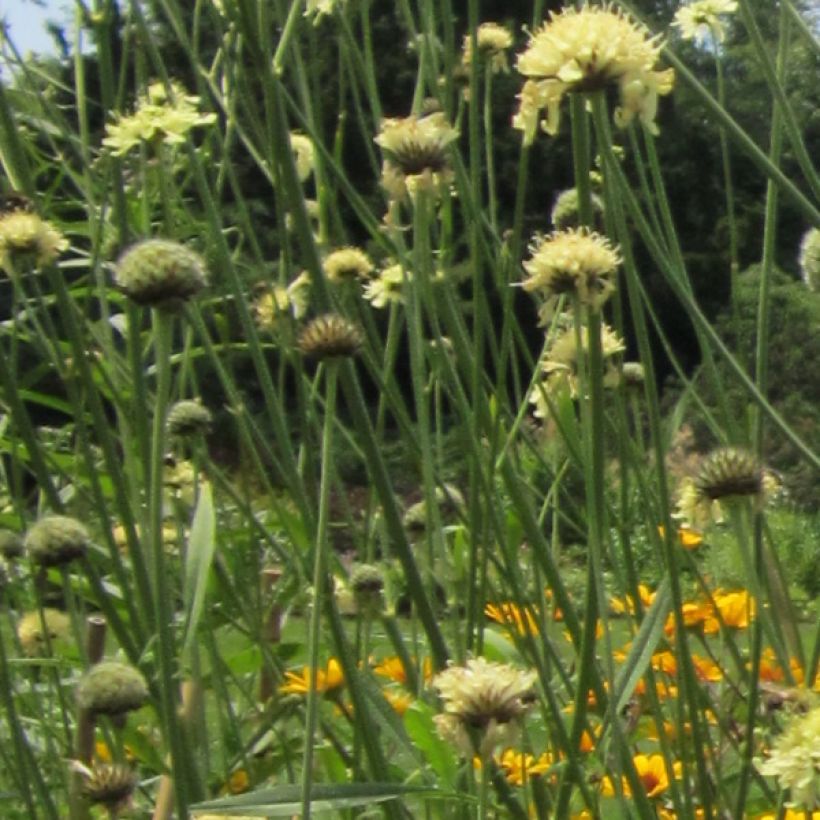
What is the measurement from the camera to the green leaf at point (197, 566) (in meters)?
0.71

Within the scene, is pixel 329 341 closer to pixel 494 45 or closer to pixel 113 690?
pixel 113 690

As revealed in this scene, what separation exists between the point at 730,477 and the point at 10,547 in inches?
21.8

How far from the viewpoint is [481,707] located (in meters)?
0.67

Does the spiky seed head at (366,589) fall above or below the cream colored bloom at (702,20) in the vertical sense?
below

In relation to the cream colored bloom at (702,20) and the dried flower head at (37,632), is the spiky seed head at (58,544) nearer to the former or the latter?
the dried flower head at (37,632)

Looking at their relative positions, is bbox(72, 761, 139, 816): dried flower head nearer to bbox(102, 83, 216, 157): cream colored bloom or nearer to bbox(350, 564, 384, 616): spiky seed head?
bbox(350, 564, 384, 616): spiky seed head

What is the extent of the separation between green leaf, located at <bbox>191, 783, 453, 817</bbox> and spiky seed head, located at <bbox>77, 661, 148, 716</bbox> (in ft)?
0.35

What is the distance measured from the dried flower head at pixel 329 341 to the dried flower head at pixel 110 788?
224 mm

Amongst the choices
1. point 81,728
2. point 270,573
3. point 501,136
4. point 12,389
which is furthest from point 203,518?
point 501,136

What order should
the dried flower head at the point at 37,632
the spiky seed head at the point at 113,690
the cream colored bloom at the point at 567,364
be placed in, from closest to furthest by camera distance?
the spiky seed head at the point at 113,690 < the cream colored bloom at the point at 567,364 < the dried flower head at the point at 37,632

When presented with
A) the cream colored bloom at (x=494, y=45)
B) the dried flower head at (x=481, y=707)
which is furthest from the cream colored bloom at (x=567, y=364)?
the cream colored bloom at (x=494, y=45)

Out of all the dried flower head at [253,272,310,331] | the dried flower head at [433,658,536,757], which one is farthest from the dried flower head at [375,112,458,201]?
the dried flower head at [433,658,536,757]

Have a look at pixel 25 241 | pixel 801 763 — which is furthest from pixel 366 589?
pixel 801 763

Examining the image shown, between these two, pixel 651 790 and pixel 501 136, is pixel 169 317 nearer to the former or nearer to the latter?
pixel 651 790
